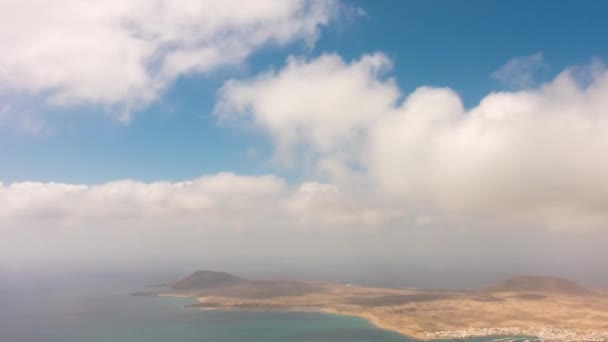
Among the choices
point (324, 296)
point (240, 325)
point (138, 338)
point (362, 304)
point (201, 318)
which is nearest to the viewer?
point (138, 338)

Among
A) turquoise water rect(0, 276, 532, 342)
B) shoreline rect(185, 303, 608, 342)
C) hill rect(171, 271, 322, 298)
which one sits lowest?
turquoise water rect(0, 276, 532, 342)

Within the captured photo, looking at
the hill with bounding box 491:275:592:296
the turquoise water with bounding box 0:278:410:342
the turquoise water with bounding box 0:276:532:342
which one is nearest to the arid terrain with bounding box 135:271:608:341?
the hill with bounding box 491:275:592:296

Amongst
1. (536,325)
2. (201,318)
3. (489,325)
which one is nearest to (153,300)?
(201,318)

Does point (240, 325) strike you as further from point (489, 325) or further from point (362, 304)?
point (489, 325)

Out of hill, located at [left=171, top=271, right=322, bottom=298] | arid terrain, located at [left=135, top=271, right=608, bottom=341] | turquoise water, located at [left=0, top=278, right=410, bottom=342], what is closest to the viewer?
turquoise water, located at [left=0, top=278, right=410, bottom=342]

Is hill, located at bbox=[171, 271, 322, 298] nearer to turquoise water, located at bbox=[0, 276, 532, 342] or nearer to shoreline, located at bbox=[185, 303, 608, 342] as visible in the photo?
turquoise water, located at bbox=[0, 276, 532, 342]
